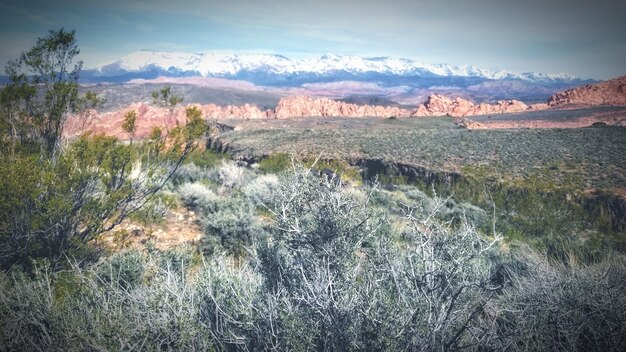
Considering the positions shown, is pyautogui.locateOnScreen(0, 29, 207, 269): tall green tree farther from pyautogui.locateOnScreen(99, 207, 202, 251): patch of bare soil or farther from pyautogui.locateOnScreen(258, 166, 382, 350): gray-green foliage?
pyautogui.locateOnScreen(258, 166, 382, 350): gray-green foliage

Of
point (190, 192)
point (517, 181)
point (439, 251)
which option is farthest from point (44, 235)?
point (517, 181)

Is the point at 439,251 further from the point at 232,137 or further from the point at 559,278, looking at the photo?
the point at 232,137

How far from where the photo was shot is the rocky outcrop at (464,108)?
196 feet

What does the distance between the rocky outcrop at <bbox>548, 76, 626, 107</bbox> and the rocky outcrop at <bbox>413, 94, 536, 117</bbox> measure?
11.9 ft

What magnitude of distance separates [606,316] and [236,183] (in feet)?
37.5

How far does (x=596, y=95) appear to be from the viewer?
192 feet

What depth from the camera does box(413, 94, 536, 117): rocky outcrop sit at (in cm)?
5966

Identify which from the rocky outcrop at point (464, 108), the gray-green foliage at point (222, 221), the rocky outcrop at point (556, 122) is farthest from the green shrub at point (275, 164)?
the rocky outcrop at point (464, 108)

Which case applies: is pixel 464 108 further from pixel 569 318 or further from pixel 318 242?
pixel 318 242

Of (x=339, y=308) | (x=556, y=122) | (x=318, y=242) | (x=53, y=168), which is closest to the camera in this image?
(x=339, y=308)

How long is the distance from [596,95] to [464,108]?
21936 mm

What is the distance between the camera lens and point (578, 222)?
36.0 ft

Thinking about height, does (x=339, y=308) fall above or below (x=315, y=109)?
below

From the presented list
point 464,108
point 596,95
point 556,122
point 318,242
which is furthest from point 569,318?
point 596,95
